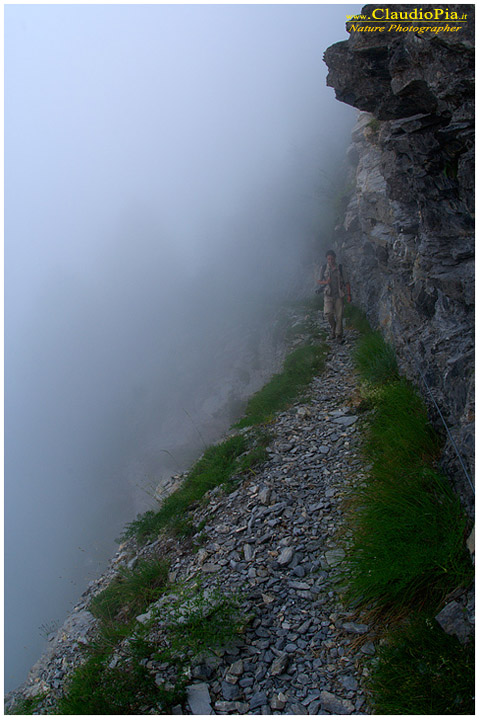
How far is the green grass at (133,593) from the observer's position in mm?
6695

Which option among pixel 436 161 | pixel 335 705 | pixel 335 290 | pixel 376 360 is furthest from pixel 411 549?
pixel 335 290

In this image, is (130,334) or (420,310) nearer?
(420,310)

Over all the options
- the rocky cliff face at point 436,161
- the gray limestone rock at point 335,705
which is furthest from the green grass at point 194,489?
the gray limestone rock at point 335,705

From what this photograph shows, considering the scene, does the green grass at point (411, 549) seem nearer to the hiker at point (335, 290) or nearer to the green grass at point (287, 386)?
the green grass at point (287, 386)

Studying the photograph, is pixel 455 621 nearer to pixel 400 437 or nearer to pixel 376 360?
pixel 400 437

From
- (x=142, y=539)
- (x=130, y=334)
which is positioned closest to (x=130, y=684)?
(x=142, y=539)

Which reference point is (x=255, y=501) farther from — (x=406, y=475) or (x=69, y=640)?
(x=69, y=640)

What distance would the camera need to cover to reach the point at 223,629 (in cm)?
459

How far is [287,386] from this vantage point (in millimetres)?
11352

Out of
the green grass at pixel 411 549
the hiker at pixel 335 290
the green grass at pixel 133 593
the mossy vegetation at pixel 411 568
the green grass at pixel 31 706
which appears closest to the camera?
the mossy vegetation at pixel 411 568

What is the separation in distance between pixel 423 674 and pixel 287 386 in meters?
8.27

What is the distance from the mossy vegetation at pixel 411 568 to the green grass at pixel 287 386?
4518 mm

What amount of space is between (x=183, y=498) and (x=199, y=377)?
15418 mm

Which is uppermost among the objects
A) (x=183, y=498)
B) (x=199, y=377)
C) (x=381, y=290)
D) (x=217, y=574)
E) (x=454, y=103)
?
(x=454, y=103)
